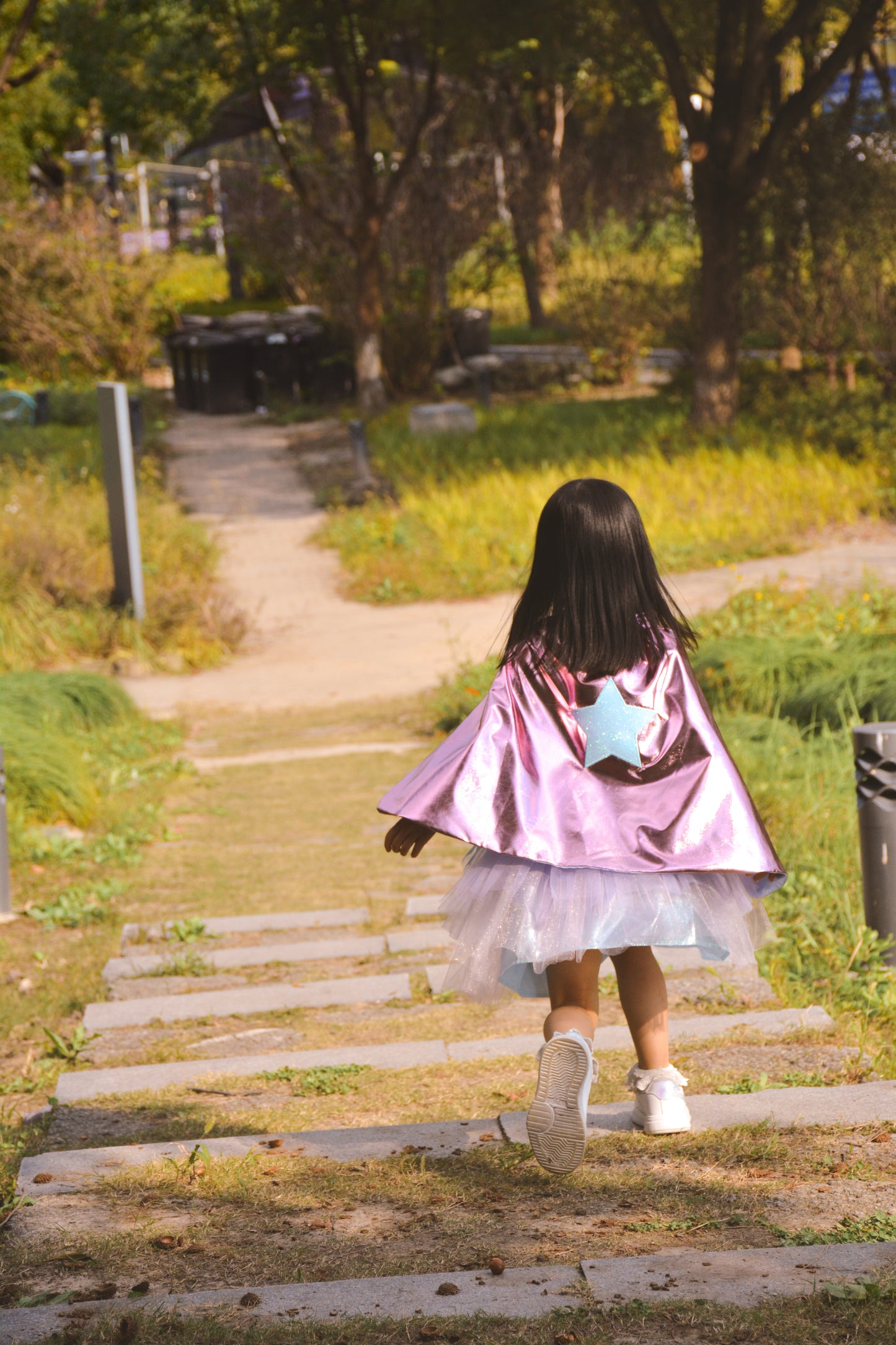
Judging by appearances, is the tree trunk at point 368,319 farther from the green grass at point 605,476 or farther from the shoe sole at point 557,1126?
the shoe sole at point 557,1126

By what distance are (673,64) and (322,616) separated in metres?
7.67

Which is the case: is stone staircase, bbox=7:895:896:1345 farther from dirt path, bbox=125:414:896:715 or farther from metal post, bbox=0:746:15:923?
dirt path, bbox=125:414:896:715

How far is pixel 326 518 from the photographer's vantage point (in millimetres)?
15227

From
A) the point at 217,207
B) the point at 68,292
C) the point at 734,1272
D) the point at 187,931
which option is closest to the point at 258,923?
the point at 187,931

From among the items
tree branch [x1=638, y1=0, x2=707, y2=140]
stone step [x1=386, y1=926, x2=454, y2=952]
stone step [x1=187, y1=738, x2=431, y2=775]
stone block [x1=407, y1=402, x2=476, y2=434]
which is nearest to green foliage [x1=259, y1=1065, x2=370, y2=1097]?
stone step [x1=386, y1=926, x2=454, y2=952]

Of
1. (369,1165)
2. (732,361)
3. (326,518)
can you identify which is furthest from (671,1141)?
(732,361)

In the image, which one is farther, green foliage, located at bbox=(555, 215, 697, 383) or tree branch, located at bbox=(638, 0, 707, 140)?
green foliage, located at bbox=(555, 215, 697, 383)

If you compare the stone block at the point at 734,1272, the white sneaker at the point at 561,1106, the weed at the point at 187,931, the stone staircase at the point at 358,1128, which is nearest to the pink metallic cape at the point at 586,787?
the white sneaker at the point at 561,1106

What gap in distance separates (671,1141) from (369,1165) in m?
0.62

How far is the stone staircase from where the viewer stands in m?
2.17

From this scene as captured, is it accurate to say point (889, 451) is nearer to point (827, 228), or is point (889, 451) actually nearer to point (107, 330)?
point (827, 228)

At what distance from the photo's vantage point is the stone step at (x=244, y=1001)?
13.9 feet

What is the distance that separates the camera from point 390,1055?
12.2ft

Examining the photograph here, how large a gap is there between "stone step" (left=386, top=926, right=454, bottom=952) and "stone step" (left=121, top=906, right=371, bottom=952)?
38 centimetres
